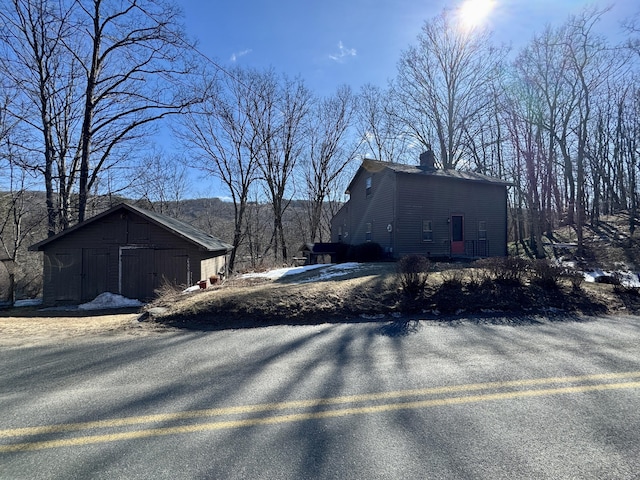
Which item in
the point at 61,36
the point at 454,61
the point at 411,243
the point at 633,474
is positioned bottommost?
the point at 633,474

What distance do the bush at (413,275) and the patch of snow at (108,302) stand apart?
38.6 feet

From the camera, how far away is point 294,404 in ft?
10.4

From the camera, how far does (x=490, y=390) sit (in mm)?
3426

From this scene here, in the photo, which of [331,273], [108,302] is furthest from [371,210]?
[108,302]

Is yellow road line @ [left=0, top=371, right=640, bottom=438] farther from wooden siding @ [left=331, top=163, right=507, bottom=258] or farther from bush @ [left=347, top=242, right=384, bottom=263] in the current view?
bush @ [left=347, top=242, right=384, bottom=263]

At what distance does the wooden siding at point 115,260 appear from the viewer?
588 inches

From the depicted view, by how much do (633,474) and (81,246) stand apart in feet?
60.1

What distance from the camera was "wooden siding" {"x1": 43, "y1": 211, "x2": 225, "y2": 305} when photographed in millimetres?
14930

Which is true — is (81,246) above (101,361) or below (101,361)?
above

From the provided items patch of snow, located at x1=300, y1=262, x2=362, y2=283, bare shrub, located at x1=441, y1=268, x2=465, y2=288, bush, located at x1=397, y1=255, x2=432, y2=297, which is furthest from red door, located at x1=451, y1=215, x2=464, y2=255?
bush, located at x1=397, y1=255, x2=432, y2=297

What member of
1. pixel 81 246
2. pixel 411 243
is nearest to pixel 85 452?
pixel 81 246

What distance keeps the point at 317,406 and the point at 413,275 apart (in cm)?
516

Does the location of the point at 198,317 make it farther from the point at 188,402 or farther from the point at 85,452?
the point at 85,452

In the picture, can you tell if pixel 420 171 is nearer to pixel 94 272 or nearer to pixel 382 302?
pixel 382 302
